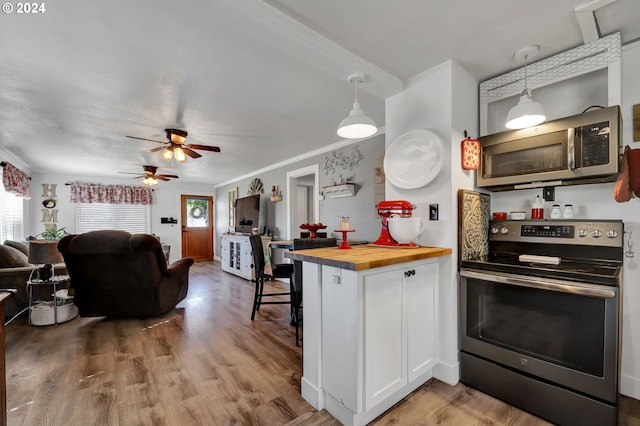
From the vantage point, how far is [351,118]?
1.84m

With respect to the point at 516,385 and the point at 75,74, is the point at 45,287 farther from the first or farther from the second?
the point at 516,385

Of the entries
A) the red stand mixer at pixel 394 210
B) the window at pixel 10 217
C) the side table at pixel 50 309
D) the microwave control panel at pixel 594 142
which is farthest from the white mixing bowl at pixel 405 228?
the window at pixel 10 217

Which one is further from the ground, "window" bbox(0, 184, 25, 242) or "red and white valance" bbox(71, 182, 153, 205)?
"red and white valance" bbox(71, 182, 153, 205)

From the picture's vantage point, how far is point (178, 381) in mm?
1978

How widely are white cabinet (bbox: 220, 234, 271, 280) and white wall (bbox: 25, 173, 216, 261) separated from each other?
2.15m

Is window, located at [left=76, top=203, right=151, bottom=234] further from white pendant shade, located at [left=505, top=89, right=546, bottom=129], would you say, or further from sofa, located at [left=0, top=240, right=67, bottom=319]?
white pendant shade, located at [left=505, top=89, right=546, bottom=129]

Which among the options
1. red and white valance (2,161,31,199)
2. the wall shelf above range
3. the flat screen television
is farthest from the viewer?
the flat screen television

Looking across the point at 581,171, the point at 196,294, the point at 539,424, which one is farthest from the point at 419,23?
the point at 196,294

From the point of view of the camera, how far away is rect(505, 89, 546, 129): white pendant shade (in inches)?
64.8

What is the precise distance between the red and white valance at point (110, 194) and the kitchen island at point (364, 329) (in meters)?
6.90

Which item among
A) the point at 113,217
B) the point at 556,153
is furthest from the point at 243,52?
the point at 113,217

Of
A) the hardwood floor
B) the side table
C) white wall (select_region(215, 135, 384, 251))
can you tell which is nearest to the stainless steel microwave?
the hardwood floor

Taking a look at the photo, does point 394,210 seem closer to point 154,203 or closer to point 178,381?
point 178,381

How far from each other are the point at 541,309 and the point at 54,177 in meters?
8.63
